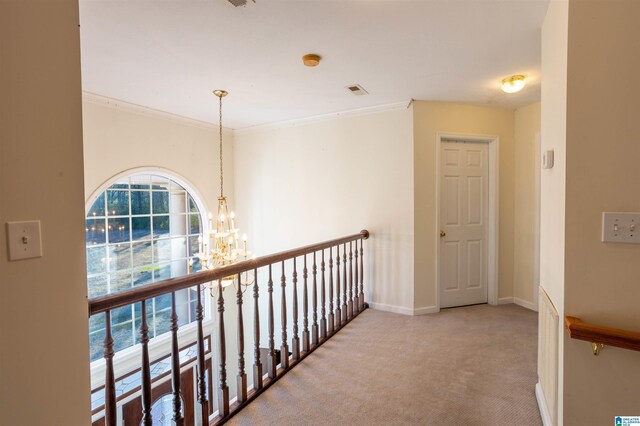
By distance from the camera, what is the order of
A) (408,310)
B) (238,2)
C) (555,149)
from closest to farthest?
(555,149), (238,2), (408,310)

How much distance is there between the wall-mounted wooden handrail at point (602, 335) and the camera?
46.8 inches

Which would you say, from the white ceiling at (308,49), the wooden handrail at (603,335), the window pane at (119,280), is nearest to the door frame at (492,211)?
the white ceiling at (308,49)

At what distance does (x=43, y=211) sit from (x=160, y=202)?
145 inches

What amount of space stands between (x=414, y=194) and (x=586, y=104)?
2.26 meters

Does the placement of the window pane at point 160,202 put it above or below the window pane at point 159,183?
below

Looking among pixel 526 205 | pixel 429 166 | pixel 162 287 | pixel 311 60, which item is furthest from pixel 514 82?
pixel 162 287

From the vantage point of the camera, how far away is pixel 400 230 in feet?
12.0

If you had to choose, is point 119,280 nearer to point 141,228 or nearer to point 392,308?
point 141,228

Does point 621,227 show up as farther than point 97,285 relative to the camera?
No

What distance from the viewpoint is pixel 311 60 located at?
2.51 metres

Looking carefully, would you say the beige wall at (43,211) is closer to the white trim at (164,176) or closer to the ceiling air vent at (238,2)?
the ceiling air vent at (238,2)

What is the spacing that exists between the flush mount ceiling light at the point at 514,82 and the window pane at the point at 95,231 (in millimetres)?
4513

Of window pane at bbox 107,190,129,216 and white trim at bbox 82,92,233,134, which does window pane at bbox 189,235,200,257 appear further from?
white trim at bbox 82,92,233,134

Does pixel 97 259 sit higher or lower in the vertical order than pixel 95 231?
lower
